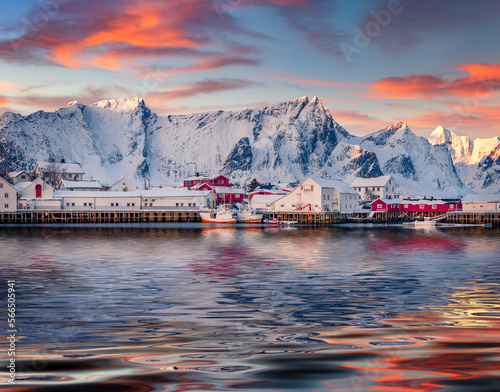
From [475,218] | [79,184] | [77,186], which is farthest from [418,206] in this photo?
[79,184]

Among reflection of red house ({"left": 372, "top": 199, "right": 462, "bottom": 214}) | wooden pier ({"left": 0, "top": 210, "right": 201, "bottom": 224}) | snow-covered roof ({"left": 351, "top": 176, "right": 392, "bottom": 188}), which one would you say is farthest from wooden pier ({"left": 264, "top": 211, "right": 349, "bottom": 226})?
snow-covered roof ({"left": 351, "top": 176, "right": 392, "bottom": 188})

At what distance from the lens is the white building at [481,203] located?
134 metres

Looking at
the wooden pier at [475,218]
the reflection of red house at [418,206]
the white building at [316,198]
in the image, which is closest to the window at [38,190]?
the white building at [316,198]

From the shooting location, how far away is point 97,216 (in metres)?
141

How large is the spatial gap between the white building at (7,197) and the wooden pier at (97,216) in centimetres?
184

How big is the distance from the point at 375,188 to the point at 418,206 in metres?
Answer: 35.5

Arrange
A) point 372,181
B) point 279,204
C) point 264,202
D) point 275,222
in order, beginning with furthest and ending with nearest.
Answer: point 372,181 → point 264,202 → point 279,204 → point 275,222

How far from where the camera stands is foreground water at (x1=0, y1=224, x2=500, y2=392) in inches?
473

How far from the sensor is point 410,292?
25484 millimetres

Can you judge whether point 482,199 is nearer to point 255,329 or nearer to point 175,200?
point 175,200

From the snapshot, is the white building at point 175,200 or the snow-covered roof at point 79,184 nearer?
the white building at point 175,200

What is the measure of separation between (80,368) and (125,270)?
22.8 m

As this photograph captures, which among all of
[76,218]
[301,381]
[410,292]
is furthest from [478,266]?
[76,218]

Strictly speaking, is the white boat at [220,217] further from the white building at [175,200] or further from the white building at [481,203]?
the white building at [481,203]
